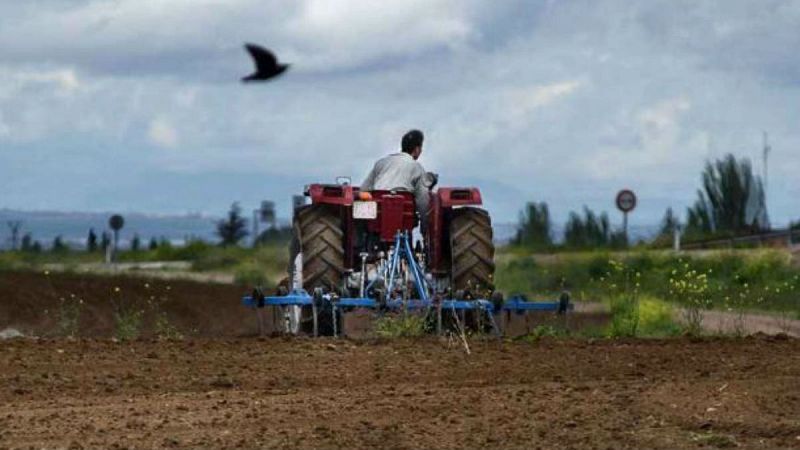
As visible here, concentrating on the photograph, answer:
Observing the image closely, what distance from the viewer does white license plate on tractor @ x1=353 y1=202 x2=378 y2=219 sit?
18953 mm

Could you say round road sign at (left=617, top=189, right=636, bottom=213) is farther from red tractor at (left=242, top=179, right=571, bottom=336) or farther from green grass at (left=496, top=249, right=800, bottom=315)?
red tractor at (left=242, top=179, right=571, bottom=336)

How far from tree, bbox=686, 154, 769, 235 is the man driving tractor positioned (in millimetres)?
37714

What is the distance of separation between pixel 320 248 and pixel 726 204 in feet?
134

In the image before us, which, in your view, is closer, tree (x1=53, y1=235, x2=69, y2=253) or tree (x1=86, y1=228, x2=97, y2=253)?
tree (x1=53, y1=235, x2=69, y2=253)

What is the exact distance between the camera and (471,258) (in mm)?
19219

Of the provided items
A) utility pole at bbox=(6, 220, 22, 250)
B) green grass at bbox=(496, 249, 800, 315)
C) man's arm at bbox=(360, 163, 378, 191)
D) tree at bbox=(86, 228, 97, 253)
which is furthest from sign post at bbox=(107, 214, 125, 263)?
man's arm at bbox=(360, 163, 378, 191)

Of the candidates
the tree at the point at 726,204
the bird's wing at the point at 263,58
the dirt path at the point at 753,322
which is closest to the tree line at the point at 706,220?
the tree at the point at 726,204

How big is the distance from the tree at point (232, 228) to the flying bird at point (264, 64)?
172 feet

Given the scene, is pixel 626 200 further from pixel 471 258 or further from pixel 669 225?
pixel 471 258

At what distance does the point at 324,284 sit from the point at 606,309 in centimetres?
1003

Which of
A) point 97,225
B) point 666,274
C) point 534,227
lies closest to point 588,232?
point 534,227

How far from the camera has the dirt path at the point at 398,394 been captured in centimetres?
1117

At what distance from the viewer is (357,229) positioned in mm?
19844

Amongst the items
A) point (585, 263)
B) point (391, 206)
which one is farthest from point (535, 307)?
point (585, 263)
